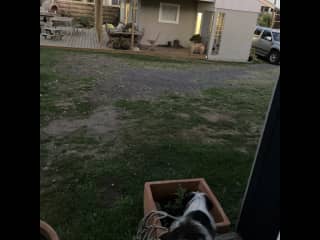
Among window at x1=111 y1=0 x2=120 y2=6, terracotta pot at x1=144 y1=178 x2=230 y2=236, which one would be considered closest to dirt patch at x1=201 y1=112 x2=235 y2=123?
terracotta pot at x1=144 y1=178 x2=230 y2=236

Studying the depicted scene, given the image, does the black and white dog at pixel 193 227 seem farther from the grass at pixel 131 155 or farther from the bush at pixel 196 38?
the bush at pixel 196 38

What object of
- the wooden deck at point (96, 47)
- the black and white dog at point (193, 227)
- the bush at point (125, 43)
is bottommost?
the black and white dog at point (193, 227)

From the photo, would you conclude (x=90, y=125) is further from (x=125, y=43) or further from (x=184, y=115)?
(x=125, y=43)

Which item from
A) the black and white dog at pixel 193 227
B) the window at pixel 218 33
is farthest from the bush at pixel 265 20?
the black and white dog at pixel 193 227

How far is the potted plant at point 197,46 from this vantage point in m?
13.3

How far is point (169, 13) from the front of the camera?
14117 millimetres

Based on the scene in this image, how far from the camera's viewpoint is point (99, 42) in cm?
1322

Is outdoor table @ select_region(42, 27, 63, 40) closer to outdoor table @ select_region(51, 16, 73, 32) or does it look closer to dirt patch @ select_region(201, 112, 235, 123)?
outdoor table @ select_region(51, 16, 73, 32)

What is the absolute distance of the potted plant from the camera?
1332 cm

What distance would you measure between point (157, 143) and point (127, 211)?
173 cm

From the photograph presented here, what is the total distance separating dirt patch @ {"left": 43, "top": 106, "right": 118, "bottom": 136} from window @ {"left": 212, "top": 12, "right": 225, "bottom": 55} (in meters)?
8.74

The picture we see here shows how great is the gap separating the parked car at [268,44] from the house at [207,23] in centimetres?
118
